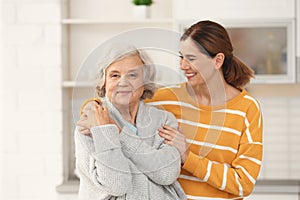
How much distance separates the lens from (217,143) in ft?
4.83

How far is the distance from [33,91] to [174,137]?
1.70 metres

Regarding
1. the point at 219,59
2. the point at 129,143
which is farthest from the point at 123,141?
the point at 219,59

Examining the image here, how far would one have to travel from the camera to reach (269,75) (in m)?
2.86

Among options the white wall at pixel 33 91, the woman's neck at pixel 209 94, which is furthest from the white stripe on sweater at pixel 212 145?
the white wall at pixel 33 91

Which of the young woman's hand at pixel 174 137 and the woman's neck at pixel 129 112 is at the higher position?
the woman's neck at pixel 129 112

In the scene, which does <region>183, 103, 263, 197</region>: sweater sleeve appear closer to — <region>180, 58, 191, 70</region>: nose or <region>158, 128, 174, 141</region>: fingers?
<region>158, 128, 174, 141</region>: fingers

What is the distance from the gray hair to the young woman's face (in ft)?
0.31

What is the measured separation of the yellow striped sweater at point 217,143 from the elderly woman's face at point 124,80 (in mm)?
119

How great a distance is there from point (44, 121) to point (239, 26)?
112 cm

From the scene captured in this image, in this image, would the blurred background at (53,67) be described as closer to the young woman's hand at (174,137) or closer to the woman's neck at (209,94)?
the woman's neck at (209,94)

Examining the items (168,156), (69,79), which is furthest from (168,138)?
(69,79)

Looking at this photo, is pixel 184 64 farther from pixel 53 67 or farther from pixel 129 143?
pixel 53 67

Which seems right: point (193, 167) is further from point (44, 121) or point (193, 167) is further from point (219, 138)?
point (44, 121)

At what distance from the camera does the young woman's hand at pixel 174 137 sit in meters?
1.31
